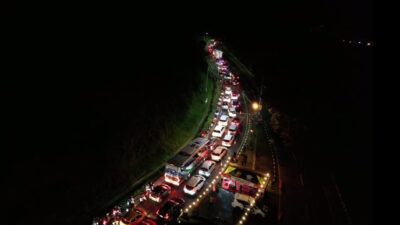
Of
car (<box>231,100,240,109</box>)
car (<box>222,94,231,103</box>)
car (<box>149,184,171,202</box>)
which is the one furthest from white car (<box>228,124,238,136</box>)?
car (<box>149,184,171,202</box>)

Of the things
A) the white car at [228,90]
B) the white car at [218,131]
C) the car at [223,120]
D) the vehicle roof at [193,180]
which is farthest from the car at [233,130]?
the white car at [228,90]

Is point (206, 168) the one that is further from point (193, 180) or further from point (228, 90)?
point (228, 90)

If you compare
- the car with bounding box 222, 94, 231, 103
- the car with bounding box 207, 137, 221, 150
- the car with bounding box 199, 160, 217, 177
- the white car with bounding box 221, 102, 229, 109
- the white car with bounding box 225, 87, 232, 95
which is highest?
the white car with bounding box 225, 87, 232, 95

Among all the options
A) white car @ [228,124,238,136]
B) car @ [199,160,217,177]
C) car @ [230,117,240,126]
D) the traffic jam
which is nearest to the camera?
the traffic jam

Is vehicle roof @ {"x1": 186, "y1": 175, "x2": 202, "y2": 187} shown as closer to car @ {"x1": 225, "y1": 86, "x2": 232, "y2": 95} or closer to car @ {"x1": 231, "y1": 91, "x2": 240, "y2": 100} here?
car @ {"x1": 231, "y1": 91, "x2": 240, "y2": 100}

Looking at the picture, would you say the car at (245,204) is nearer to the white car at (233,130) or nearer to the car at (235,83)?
the white car at (233,130)

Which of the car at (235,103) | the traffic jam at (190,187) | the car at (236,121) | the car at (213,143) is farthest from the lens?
the car at (235,103)

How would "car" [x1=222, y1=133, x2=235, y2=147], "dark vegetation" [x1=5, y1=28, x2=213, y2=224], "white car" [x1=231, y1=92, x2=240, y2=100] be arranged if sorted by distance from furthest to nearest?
"white car" [x1=231, y1=92, x2=240, y2=100]
"car" [x1=222, y1=133, x2=235, y2=147]
"dark vegetation" [x1=5, y1=28, x2=213, y2=224]
